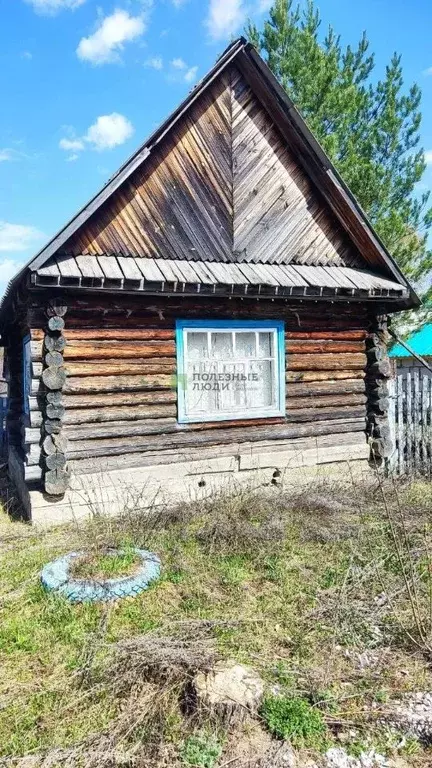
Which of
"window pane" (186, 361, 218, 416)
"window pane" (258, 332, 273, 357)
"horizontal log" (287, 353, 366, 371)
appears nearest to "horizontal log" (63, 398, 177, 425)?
"window pane" (186, 361, 218, 416)

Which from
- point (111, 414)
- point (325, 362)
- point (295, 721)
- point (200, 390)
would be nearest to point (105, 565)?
point (295, 721)

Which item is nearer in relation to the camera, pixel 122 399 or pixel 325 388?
pixel 122 399

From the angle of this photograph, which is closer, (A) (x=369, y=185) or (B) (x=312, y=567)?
(B) (x=312, y=567)

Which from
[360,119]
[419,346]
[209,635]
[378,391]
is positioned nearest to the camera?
[209,635]

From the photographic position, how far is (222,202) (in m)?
8.23

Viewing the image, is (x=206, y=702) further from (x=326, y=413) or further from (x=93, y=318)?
(x=326, y=413)

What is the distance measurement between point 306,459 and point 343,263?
3.57 meters

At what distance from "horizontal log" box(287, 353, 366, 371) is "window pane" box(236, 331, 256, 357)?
2.18 ft

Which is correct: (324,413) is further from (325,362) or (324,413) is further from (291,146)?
(291,146)

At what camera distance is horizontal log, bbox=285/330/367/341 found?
8.48 meters

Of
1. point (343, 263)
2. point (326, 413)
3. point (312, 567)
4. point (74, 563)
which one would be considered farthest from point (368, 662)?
point (343, 263)

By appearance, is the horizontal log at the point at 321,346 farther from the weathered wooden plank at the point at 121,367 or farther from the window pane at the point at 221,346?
the weathered wooden plank at the point at 121,367

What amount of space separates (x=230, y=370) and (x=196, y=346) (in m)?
0.67

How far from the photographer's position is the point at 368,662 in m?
3.73
